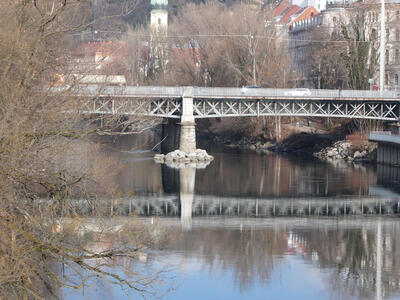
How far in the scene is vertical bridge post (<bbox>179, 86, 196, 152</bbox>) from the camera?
50.8m

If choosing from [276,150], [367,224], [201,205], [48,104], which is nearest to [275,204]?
[201,205]

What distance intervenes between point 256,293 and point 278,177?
75.4 ft

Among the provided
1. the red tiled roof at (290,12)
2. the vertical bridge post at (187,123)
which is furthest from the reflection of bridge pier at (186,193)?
the red tiled roof at (290,12)

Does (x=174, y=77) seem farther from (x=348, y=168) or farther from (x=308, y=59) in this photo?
(x=348, y=168)

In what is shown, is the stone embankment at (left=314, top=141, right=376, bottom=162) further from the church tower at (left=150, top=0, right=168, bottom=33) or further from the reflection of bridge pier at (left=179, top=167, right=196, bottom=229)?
the church tower at (left=150, top=0, right=168, bottom=33)

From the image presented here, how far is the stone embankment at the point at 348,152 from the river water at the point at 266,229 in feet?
19.9

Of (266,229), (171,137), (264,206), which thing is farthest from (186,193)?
(171,137)

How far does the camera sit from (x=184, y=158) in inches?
1997

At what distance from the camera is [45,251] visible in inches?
508

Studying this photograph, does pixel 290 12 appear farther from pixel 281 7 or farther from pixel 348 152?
pixel 348 152

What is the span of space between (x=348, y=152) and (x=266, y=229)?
2843 cm

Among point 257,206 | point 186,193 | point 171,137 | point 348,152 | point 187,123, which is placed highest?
point 187,123

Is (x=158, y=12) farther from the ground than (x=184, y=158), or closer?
farther from the ground

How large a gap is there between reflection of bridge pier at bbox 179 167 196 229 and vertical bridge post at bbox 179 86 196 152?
193 inches
